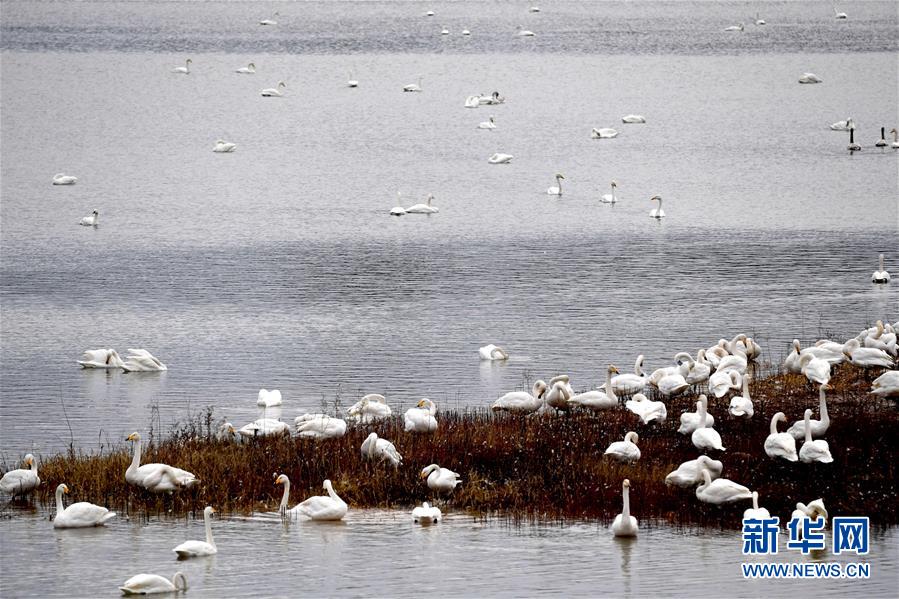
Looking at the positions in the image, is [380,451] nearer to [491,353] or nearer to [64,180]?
[491,353]

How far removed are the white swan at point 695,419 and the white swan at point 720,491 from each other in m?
2.22

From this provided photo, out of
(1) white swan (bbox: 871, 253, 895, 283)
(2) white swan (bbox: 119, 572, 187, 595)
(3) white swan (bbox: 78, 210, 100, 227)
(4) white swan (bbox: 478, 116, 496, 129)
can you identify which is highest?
(4) white swan (bbox: 478, 116, 496, 129)

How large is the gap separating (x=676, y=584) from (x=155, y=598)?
5.82m

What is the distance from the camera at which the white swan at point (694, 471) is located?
64.5ft

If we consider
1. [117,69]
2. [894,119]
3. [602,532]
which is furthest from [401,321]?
[117,69]

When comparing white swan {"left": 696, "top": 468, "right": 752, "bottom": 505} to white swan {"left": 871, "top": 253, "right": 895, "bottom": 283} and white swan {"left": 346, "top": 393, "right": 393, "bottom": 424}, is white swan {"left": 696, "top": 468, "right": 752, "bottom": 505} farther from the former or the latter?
white swan {"left": 871, "top": 253, "right": 895, "bottom": 283}

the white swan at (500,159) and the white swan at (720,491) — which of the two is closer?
the white swan at (720,491)

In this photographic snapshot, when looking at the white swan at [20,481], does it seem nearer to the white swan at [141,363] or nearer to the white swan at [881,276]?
the white swan at [141,363]

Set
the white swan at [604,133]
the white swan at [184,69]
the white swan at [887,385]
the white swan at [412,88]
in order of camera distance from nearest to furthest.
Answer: the white swan at [887,385], the white swan at [604,133], the white swan at [412,88], the white swan at [184,69]

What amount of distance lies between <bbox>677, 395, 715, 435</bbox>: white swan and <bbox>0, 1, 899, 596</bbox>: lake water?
9.65 feet

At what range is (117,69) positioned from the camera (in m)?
110

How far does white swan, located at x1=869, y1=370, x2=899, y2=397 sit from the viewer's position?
23.4 m

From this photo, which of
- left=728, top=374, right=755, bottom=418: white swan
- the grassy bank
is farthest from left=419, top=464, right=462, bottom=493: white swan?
left=728, top=374, right=755, bottom=418: white swan

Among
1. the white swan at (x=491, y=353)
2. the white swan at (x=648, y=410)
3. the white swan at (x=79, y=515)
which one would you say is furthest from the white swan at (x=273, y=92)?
the white swan at (x=79, y=515)
